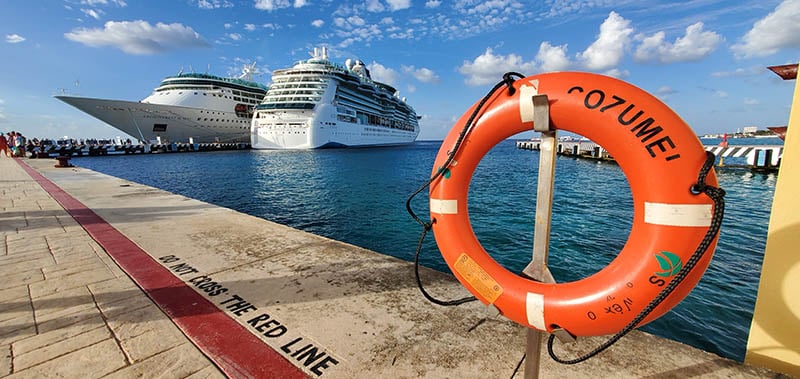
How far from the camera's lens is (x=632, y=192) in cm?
122

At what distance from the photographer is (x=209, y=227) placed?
4879 mm

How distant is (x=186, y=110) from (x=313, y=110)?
20.9 m

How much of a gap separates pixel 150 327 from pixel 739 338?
569 centimetres

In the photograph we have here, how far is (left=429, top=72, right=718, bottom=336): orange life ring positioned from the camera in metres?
1.27

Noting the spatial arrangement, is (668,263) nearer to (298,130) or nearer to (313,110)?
(313,110)

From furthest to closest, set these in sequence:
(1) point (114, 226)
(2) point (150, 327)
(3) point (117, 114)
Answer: (3) point (117, 114), (1) point (114, 226), (2) point (150, 327)

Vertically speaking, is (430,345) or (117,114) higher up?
(117,114)

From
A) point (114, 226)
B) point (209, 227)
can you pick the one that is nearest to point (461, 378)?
point (209, 227)

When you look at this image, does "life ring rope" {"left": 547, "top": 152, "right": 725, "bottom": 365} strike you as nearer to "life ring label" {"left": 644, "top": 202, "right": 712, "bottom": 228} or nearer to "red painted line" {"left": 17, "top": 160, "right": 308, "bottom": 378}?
"life ring label" {"left": 644, "top": 202, "right": 712, "bottom": 228}

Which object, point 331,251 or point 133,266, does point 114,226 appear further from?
point 331,251

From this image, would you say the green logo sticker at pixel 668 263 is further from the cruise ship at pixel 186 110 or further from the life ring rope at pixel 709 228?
the cruise ship at pixel 186 110

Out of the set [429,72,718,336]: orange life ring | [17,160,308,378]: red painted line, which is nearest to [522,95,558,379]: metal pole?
[429,72,718,336]: orange life ring

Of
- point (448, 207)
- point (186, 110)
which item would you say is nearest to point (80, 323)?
point (448, 207)

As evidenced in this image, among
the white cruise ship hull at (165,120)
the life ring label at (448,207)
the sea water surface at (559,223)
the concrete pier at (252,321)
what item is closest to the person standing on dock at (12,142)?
the white cruise ship hull at (165,120)
